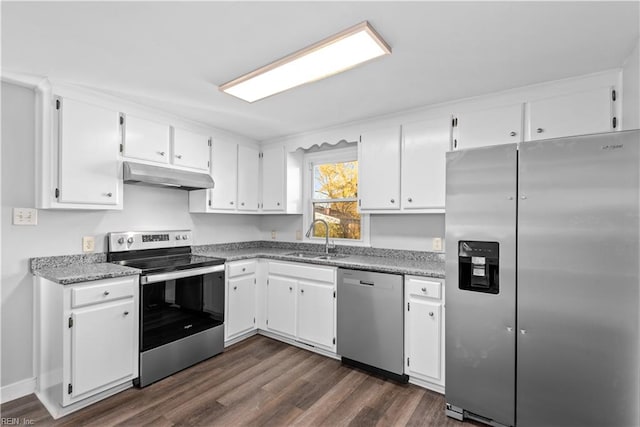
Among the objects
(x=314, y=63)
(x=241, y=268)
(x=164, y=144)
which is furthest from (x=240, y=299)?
(x=314, y=63)

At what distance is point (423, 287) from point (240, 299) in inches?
72.8

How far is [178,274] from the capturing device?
2.60m

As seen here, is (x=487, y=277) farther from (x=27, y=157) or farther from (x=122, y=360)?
(x=27, y=157)

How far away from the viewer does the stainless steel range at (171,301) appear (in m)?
2.42

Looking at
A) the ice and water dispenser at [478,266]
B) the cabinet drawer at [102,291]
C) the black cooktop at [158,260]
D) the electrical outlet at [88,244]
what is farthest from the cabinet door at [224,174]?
the ice and water dispenser at [478,266]

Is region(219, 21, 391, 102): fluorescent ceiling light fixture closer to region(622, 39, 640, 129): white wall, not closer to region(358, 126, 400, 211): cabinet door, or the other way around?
region(358, 126, 400, 211): cabinet door

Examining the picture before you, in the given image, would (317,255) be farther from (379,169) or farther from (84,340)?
(84,340)

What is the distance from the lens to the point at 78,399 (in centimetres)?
205

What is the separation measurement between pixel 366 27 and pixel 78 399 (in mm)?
2877

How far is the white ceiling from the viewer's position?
1.50 metres

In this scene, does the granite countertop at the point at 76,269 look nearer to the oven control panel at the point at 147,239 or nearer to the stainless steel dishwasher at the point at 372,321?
the oven control panel at the point at 147,239

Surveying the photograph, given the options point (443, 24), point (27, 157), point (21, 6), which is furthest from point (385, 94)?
point (27, 157)

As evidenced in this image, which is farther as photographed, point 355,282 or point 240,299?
point 240,299

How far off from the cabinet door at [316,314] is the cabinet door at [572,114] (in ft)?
6.88
